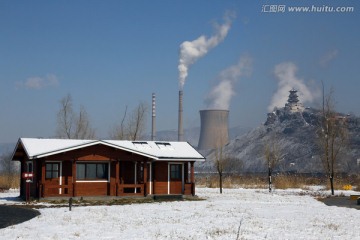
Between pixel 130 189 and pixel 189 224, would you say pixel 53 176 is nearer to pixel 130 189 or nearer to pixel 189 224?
pixel 130 189

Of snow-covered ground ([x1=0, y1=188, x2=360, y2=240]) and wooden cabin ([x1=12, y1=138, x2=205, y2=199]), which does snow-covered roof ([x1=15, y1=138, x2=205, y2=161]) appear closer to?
wooden cabin ([x1=12, y1=138, x2=205, y2=199])

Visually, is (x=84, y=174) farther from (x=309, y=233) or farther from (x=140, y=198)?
(x=309, y=233)

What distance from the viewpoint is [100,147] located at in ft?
113

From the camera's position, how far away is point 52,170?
1326 inches

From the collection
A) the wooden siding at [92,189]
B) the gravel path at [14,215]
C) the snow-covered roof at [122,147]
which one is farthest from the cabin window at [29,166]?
the gravel path at [14,215]

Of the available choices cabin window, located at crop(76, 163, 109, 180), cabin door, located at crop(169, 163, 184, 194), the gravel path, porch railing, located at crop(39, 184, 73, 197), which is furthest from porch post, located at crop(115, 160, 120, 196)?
the gravel path

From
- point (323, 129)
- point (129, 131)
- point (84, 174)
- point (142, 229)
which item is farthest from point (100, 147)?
point (129, 131)

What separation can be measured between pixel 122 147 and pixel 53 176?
15.5ft

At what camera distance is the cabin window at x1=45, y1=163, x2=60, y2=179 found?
1321 inches

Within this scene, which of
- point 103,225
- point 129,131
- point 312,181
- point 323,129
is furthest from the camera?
point 129,131

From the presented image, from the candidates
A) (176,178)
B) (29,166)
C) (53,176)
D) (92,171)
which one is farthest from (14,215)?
(176,178)

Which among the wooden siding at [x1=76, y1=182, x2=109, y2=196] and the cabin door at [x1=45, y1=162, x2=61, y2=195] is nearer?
the cabin door at [x1=45, y1=162, x2=61, y2=195]

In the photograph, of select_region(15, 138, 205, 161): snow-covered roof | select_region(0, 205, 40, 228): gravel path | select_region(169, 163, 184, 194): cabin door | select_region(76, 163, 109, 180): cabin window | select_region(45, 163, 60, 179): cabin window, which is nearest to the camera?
select_region(0, 205, 40, 228): gravel path

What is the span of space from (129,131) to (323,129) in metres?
32.5
